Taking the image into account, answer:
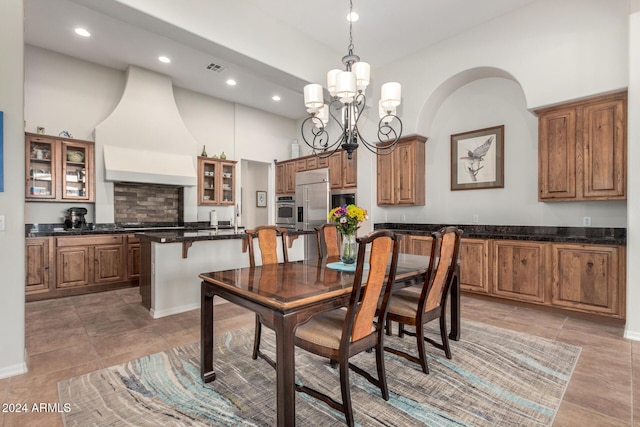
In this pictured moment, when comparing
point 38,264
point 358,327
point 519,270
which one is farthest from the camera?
point 38,264

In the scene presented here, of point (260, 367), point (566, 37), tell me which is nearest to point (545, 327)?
point (260, 367)

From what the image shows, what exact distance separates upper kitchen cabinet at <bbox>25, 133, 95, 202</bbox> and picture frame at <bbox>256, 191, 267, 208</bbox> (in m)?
3.87

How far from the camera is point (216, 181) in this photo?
20.0 ft

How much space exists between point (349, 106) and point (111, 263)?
418cm

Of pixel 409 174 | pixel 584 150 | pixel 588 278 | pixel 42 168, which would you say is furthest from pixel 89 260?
pixel 584 150

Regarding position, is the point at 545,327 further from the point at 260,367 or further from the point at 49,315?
the point at 49,315

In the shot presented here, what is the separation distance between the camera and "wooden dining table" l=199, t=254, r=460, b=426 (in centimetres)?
145

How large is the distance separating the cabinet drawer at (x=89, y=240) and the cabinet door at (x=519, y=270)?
17.5 feet

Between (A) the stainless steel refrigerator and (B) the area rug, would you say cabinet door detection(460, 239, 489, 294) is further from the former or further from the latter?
(A) the stainless steel refrigerator

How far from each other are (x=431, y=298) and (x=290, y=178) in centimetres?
505

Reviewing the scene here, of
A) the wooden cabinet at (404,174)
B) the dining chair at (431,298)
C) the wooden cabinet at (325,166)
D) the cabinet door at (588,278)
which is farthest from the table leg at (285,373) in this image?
the wooden cabinet at (325,166)

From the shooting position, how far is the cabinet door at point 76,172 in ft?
14.8

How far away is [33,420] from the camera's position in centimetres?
169

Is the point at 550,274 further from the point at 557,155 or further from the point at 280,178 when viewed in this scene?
the point at 280,178
